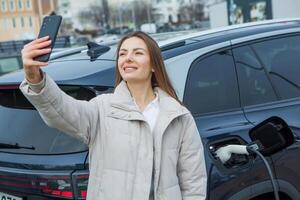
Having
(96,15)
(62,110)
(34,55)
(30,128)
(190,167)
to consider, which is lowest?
(96,15)

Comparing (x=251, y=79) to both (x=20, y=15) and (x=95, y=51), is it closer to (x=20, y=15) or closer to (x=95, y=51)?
(x=95, y=51)

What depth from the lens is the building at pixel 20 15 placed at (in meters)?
107

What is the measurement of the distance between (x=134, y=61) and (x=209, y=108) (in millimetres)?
858

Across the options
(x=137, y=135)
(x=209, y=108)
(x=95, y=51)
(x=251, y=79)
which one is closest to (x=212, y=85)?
(x=209, y=108)

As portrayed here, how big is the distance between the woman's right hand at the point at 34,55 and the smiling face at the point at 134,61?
474 millimetres

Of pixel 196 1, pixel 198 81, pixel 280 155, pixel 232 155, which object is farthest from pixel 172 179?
pixel 196 1

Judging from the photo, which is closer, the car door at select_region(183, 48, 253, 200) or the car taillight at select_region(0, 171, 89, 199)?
the car taillight at select_region(0, 171, 89, 199)

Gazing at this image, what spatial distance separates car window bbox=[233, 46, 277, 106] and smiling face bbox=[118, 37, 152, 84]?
1055 millimetres

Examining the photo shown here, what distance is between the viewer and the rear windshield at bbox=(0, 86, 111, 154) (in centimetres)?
300

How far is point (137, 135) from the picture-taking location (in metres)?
2.49

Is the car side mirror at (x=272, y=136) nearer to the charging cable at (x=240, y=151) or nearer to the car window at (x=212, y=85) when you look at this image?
the charging cable at (x=240, y=151)

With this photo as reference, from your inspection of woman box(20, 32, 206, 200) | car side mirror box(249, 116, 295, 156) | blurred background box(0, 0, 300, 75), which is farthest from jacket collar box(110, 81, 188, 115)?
blurred background box(0, 0, 300, 75)

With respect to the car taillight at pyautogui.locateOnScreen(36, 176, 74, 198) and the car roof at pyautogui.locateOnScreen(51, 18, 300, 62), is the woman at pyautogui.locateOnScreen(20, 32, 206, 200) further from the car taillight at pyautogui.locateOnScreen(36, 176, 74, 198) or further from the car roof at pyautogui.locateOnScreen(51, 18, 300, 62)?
the car roof at pyautogui.locateOnScreen(51, 18, 300, 62)

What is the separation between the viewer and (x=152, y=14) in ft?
358
